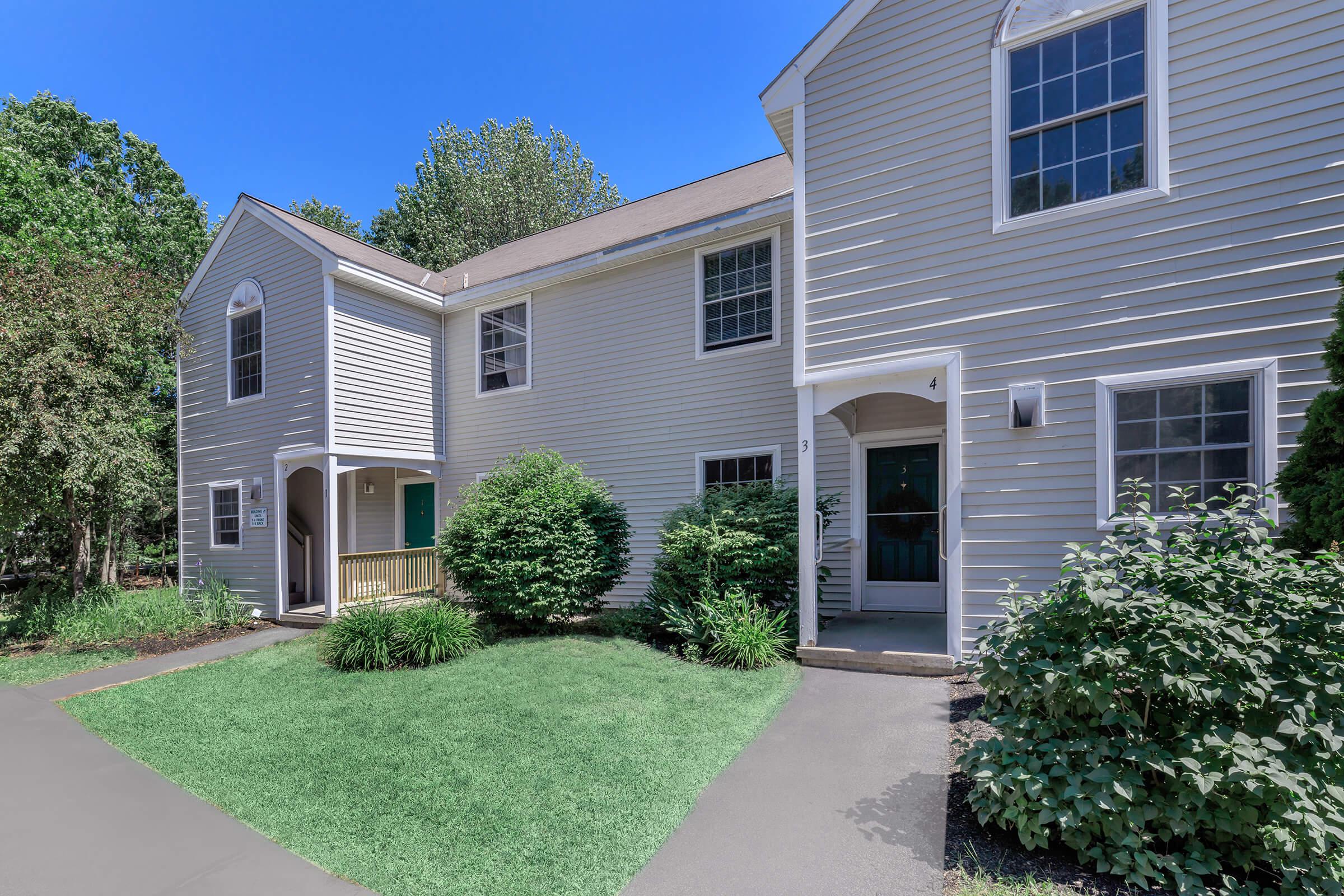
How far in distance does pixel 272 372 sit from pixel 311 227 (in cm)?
253

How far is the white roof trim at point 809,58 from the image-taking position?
611 centimetres

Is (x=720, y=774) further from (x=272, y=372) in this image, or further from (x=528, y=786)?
(x=272, y=372)

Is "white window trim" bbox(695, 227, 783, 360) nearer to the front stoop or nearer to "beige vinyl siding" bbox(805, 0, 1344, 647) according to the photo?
"beige vinyl siding" bbox(805, 0, 1344, 647)

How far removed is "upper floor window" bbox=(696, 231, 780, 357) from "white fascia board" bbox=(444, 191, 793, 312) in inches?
12.2

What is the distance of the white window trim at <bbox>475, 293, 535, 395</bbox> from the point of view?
10.5 meters

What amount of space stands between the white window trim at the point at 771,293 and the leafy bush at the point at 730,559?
2249 mm

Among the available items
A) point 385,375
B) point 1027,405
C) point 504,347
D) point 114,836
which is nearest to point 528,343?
point 504,347

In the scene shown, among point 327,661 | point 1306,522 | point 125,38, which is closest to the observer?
point 1306,522

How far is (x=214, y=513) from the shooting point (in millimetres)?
11453

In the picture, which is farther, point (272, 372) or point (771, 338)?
point (272, 372)

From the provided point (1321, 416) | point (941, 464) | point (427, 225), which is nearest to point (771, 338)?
point (941, 464)

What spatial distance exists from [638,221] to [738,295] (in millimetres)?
3306

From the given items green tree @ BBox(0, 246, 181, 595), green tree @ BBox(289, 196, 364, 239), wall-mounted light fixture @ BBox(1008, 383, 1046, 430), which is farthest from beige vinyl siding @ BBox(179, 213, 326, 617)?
green tree @ BBox(289, 196, 364, 239)

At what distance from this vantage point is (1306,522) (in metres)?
3.82
